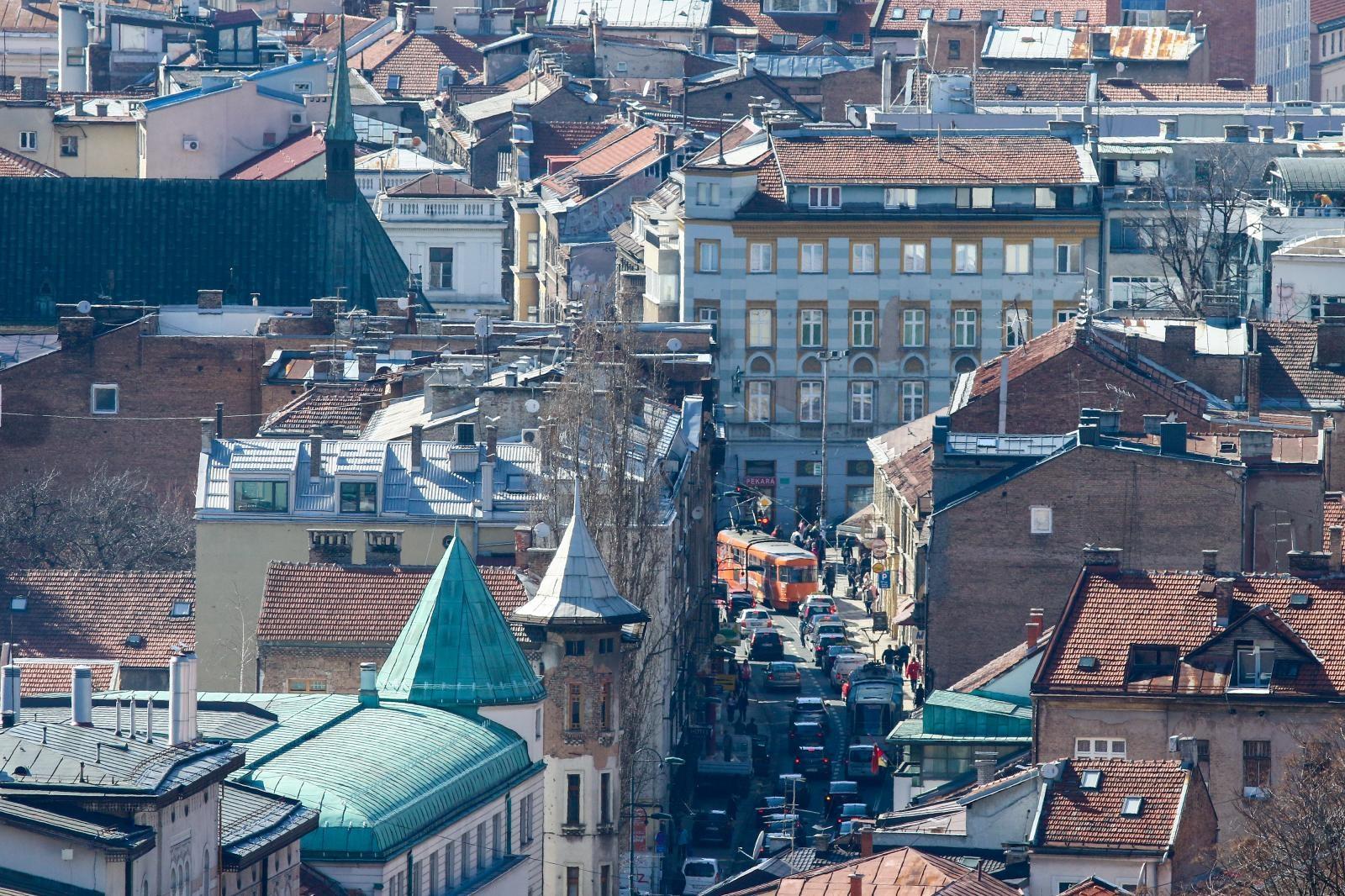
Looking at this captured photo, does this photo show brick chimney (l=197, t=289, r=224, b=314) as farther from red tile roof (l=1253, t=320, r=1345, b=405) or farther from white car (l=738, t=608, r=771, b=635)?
red tile roof (l=1253, t=320, r=1345, b=405)

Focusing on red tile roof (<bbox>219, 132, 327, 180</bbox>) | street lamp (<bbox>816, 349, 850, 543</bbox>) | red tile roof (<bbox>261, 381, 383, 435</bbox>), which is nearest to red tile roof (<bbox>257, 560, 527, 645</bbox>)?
red tile roof (<bbox>261, 381, 383, 435</bbox>)

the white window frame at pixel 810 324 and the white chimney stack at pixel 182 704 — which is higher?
the white window frame at pixel 810 324

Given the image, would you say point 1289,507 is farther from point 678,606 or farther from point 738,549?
point 738,549

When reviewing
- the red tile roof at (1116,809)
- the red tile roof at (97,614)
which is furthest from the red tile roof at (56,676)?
the red tile roof at (1116,809)

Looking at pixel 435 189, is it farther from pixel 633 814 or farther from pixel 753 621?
pixel 633 814

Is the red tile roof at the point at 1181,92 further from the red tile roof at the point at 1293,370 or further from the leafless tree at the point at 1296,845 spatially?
the leafless tree at the point at 1296,845
